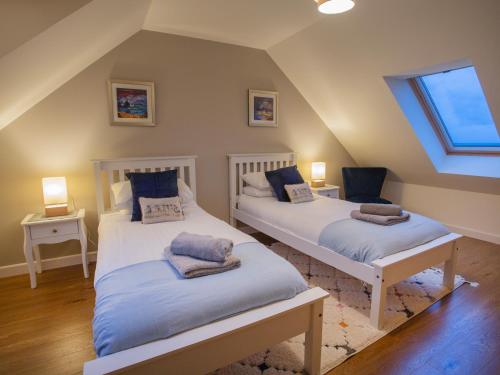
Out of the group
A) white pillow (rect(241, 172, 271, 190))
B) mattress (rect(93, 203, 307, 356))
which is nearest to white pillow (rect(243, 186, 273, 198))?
white pillow (rect(241, 172, 271, 190))

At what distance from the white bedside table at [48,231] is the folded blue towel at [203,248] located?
1.41m

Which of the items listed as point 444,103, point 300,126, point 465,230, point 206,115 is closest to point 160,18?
point 206,115

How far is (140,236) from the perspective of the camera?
6.64 ft

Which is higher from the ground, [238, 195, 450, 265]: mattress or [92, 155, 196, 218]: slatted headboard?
[92, 155, 196, 218]: slatted headboard

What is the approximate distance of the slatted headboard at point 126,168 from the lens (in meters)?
2.81

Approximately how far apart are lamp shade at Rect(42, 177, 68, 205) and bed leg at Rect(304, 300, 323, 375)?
91.1 inches

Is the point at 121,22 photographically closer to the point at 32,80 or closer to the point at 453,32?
the point at 32,80

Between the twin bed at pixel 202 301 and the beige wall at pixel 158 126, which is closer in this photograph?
the twin bed at pixel 202 301

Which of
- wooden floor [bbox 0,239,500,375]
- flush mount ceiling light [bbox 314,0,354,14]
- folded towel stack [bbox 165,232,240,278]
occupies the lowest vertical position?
wooden floor [bbox 0,239,500,375]

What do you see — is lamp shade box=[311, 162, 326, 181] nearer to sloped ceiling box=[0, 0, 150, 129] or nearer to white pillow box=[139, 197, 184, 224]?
white pillow box=[139, 197, 184, 224]

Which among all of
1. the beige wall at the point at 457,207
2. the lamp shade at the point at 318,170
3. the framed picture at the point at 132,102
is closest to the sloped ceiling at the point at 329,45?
the beige wall at the point at 457,207

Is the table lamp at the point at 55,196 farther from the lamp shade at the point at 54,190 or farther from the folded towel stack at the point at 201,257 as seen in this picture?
the folded towel stack at the point at 201,257

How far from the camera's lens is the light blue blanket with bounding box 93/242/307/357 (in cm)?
114

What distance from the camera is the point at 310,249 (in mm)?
2383
